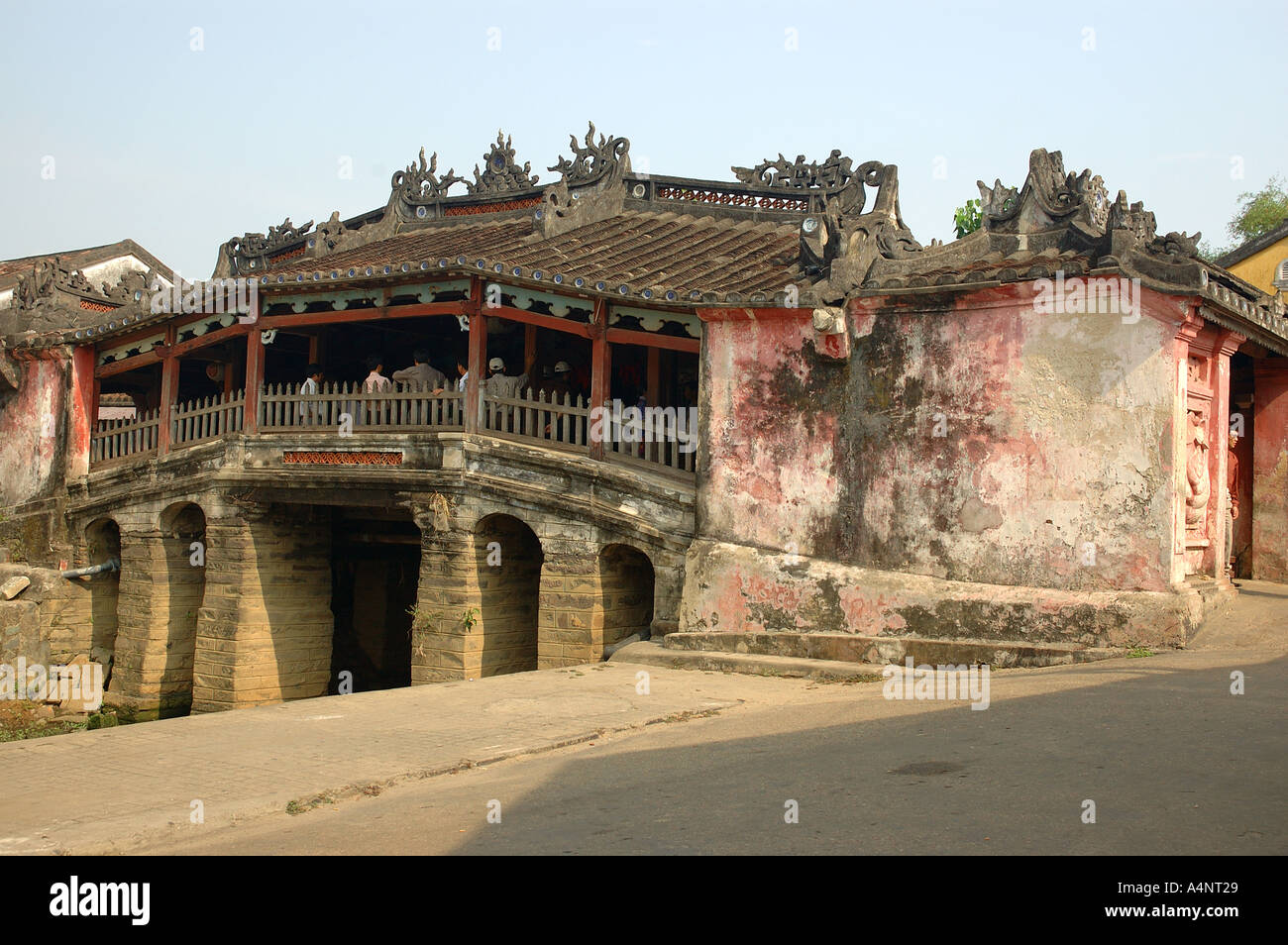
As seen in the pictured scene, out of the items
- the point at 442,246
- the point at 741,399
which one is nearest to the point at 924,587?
the point at 741,399

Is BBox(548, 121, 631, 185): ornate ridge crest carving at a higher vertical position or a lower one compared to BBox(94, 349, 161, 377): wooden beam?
higher

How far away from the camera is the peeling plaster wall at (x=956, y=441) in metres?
9.97

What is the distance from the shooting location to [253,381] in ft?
50.0

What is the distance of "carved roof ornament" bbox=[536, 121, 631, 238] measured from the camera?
56.5 ft

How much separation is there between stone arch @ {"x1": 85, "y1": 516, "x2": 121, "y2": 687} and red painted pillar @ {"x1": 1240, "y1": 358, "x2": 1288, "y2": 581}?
16.0m

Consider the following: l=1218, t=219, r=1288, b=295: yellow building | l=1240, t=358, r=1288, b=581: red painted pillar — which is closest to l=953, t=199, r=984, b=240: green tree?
l=1218, t=219, r=1288, b=295: yellow building

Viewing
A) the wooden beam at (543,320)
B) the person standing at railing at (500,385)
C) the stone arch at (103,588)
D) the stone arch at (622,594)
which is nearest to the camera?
the stone arch at (622,594)

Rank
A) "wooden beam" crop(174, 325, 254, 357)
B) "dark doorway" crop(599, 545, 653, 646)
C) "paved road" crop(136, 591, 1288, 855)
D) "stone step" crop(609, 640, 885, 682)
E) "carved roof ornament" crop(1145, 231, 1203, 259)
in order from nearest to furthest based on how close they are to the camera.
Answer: "paved road" crop(136, 591, 1288, 855), "carved roof ornament" crop(1145, 231, 1203, 259), "stone step" crop(609, 640, 885, 682), "dark doorway" crop(599, 545, 653, 646), "wooden beam" crop(174, 325, 254, 357)

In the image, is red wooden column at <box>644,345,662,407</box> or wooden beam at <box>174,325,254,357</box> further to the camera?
wooden beam at <box>174,325,254,357</box>

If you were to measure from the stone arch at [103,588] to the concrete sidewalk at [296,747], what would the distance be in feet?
30.1

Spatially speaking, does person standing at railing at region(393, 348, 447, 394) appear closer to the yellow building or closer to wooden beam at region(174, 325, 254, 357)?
wooden beam at region(174, 325, 254, 357)

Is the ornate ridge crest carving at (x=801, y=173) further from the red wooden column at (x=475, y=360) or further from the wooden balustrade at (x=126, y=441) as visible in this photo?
the wooden balustrade at (x=126, y=441)

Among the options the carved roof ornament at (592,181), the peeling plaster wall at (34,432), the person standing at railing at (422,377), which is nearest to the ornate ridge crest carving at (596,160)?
the carved roof ornament at (592,181)

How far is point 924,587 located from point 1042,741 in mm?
3762
